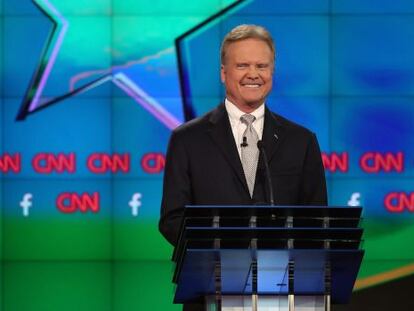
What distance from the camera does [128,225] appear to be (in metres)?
6.03

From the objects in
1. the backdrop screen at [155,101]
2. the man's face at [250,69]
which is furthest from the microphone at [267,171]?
the backdrop screen at [155,101]

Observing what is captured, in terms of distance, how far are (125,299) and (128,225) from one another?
1.39 ft

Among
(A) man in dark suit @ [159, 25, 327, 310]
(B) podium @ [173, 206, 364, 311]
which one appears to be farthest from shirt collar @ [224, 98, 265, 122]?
(B) podium @ [173, 206, 364, 311]

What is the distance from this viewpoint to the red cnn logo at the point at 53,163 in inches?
236

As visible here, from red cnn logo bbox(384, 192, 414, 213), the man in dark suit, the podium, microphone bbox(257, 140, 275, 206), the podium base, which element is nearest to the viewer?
the podium

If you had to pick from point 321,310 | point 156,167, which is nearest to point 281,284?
point 321,310

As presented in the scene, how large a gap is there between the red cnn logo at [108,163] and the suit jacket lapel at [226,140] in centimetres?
279

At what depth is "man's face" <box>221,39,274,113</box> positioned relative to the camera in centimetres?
315

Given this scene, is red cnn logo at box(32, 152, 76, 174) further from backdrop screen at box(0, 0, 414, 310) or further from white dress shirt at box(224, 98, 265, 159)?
white dress shirt at box(224, 98, 265, 159)

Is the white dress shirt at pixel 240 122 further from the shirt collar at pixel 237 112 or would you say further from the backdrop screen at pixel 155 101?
the backdrop screen at pixel 155 101

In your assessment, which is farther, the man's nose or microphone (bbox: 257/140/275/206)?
the man's nose

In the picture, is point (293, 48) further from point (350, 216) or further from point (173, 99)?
point (350, 216)

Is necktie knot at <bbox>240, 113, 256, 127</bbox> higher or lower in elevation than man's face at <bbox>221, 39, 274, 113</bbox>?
lower

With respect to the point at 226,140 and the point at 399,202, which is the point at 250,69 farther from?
the point at 399,202
